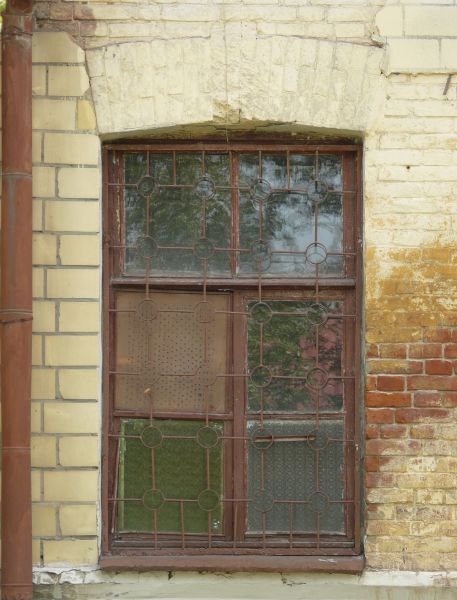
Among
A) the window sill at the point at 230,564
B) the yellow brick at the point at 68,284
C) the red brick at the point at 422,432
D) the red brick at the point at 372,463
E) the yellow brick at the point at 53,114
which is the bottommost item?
the window sill at the point at 230,564

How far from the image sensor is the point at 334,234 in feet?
12.4

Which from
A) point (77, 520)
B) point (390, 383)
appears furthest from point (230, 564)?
point (390, 383)

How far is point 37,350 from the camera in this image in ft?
11.8

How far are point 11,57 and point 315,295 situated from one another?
1669 mm

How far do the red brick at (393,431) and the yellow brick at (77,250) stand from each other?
1459 mm

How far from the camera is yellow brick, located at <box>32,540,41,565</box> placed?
3559 millimetres

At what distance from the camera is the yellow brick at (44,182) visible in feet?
11.8

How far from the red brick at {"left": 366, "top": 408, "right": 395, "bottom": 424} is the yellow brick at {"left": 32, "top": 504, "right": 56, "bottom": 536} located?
1.43 metres

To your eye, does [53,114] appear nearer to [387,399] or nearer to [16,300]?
[16,300]

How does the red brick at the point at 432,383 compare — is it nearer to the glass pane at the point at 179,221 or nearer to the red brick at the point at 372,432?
the red brick at the point at 372,432

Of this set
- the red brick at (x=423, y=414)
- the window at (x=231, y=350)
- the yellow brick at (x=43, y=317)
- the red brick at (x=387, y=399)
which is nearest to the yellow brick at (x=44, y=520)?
the window at (x=231, y=350)

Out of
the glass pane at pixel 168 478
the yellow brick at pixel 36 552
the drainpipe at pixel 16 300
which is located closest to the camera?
the drainpipe at pixel 16 300

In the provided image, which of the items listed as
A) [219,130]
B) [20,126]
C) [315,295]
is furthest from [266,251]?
[20,126]

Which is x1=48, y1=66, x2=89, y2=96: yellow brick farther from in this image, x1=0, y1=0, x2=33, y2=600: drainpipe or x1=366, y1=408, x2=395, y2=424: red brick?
x1=366, y1=408, x2=395, y2=424: red brick
